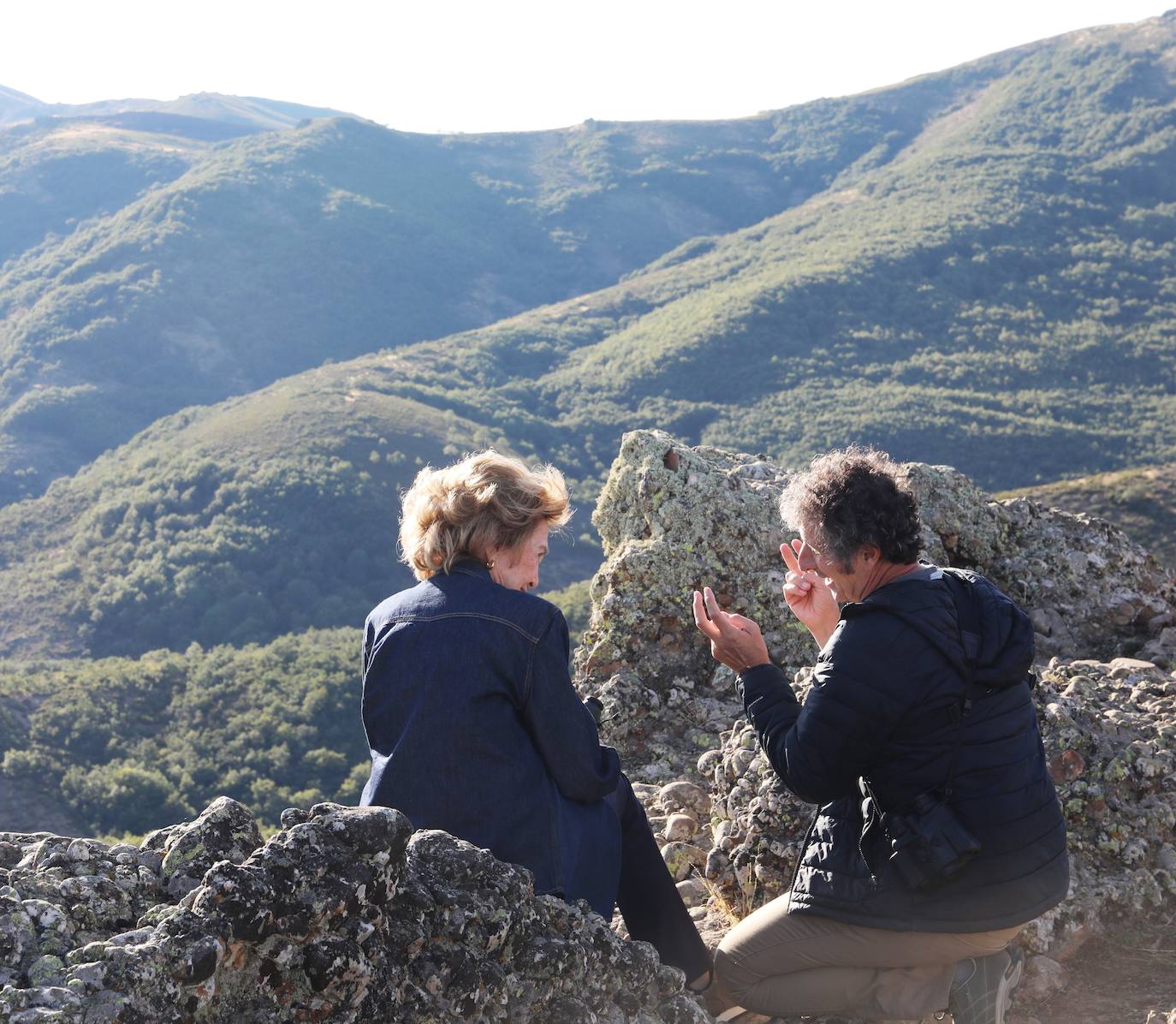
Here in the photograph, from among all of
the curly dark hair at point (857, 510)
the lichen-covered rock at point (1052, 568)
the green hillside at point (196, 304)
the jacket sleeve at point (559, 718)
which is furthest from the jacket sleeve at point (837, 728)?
the green hillside at point (196, 304)

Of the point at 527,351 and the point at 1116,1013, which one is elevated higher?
the point at 1116,1013

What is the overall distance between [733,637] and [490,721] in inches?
35.0

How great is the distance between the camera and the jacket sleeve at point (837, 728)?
311cm

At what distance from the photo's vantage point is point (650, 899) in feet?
12.4

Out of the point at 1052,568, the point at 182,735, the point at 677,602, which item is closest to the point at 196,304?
the point at 182,735

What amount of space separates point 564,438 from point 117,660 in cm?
5139

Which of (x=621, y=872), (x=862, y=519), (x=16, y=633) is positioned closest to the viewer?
(x=862, y=519)

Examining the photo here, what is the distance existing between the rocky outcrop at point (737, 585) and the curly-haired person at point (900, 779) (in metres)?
3.20

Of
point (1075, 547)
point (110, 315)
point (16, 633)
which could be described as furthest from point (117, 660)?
point (110, 315)

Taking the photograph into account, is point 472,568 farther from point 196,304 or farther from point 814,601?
point 196,304

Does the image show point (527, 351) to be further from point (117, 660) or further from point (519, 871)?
point (519, 871)

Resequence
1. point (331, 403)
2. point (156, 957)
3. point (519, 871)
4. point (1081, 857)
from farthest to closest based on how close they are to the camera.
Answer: point (331, 403), point (1081, 857), point (519, 871), point (156, 957)

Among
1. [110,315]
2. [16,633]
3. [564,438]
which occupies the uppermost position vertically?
[110,315]

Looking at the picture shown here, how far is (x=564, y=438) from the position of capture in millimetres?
108062
